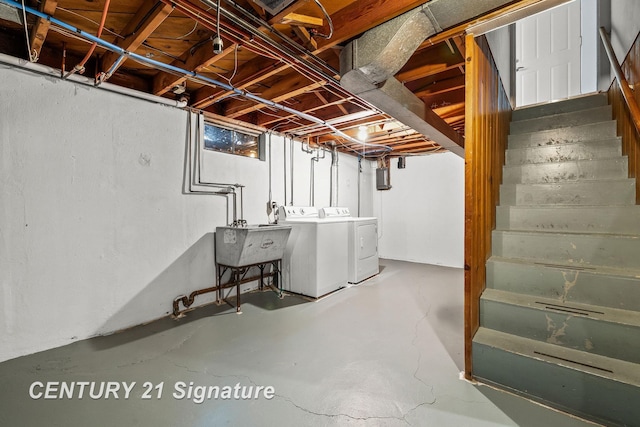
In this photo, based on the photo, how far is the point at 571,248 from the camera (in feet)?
6.85

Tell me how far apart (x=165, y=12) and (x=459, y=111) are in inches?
136

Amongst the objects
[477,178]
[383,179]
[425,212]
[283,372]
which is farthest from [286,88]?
[425,212]

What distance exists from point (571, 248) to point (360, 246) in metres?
2.76

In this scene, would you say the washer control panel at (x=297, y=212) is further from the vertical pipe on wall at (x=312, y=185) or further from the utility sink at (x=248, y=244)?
the utility sink at (x=248, y=244)

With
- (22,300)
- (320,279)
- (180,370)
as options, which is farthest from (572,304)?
(22,300)

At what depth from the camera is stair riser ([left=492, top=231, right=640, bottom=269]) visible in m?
1.90

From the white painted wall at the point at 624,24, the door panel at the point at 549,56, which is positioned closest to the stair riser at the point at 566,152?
the white painted wall at the point at 624,24

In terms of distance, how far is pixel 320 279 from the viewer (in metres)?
3.77

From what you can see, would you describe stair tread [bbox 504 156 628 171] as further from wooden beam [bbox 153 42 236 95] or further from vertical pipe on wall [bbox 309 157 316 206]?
vertical pipe on wall [bbox 309 157 316 206]

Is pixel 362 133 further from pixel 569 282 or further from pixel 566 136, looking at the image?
pixel 569 282

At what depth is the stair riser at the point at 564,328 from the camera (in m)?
1.64

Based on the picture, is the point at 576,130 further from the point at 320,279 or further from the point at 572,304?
the point at 320,279

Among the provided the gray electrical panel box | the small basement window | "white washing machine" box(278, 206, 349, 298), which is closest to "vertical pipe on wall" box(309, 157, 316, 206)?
"white washing machine" box(278, 206, 349, 298)

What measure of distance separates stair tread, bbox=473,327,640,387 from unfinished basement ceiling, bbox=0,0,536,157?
218cm
